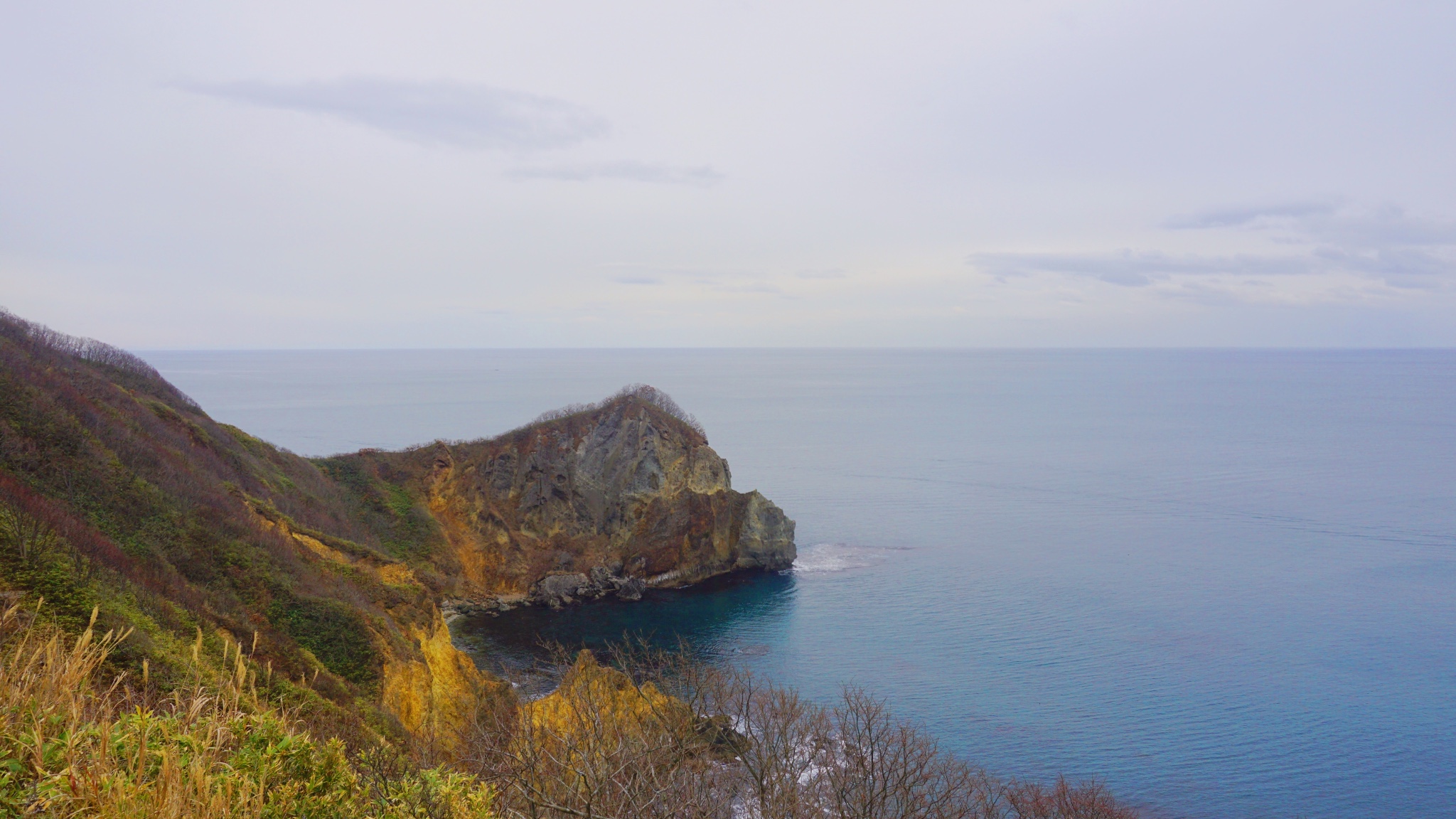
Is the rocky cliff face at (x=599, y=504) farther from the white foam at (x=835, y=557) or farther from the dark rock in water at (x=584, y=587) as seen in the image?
the white foam at (x=835, y=557)

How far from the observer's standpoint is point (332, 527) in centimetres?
4947

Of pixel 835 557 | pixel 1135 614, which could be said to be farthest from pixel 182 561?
pixel 1135 614

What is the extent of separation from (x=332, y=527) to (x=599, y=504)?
71.3ft

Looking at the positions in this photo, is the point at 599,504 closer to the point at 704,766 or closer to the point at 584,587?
the point at 584,587

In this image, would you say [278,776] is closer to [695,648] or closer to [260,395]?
[695,648]

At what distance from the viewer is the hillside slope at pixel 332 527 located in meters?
20.1

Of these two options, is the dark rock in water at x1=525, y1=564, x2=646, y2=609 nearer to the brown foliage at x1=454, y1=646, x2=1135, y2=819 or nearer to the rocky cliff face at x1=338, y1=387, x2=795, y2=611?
the rocky cliff face at x1=338, y1=387, x2=795, y2=611

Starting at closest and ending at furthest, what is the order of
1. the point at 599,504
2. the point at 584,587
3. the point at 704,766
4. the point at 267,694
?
the point at 267,694 < the point at 704,766 < the point at 584,587 < the point at 599,504

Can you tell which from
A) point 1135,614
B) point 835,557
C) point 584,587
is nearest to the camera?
point 1135,614

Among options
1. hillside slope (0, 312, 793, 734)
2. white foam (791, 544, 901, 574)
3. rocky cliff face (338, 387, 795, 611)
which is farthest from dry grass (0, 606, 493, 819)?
white foam (791, 544, 901, 574)

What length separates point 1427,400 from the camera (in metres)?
193

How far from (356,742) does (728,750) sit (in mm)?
14979

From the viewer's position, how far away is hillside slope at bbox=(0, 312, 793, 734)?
2009 centimetres

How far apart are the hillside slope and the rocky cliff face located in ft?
0.49
